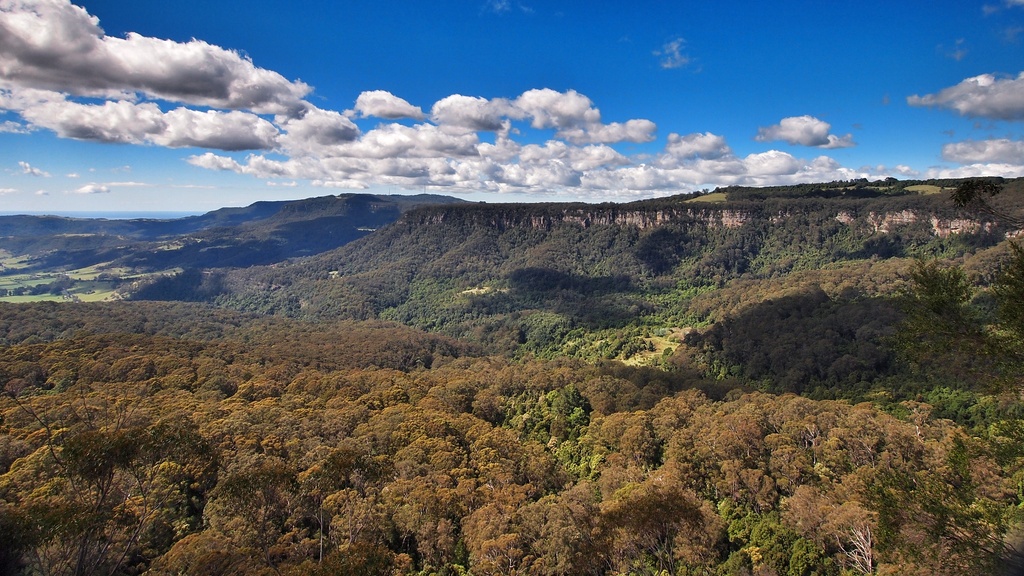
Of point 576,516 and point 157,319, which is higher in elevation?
point 576,516

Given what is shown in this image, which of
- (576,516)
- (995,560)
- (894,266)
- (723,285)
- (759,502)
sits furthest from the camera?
(723,285)

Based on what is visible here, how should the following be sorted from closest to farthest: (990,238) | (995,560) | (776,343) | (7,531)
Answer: (995,560) → (7,531) → (776,343) → (990,238)

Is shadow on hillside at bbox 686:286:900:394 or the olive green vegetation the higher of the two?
the olive green vegetation

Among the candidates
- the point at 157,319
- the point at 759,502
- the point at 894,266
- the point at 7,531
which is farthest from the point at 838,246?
the point at 157,319

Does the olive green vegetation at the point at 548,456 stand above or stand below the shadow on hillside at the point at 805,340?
above

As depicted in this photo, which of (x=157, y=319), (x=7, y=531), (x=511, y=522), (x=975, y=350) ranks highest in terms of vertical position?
(x=975, y=350)

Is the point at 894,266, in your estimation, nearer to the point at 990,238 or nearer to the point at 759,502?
the point at 990,238

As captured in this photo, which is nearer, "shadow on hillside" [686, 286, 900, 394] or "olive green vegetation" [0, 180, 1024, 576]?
"olive green vegetation" [0, 180, 1024, 576]

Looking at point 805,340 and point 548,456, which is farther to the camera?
point 805,340

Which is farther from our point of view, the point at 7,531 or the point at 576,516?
the point at 576,516

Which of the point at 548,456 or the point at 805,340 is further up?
the point at 548,456

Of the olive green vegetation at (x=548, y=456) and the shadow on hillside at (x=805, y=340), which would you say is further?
the shadow on hillside at (x=805, y=340)
